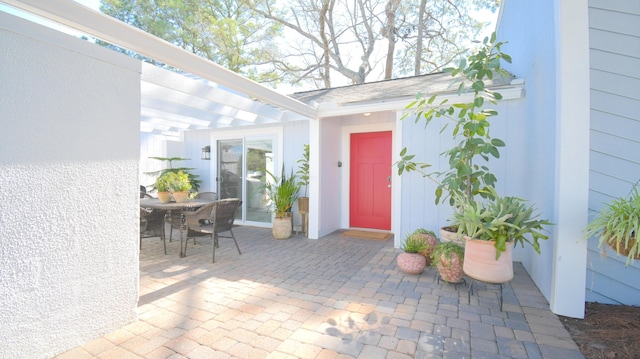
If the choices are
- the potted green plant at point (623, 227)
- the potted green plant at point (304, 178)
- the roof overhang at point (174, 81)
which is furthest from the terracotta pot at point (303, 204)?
the potted green plant at point (623, 227)

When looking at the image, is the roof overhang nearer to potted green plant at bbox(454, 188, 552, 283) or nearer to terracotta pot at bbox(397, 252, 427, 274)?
terracotta pot at bbox(397, 252, 427, 274)

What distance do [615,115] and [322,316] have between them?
320cm

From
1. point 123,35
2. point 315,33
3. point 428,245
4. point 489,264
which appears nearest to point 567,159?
point 489,264

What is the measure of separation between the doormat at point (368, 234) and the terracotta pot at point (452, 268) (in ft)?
7.21

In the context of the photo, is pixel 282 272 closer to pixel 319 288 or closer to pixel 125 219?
pixel 319 288

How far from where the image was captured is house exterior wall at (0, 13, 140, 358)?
1735 mm

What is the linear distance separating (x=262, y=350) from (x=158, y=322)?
3.29 ft

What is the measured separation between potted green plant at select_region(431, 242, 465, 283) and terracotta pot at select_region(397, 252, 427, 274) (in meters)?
0.30

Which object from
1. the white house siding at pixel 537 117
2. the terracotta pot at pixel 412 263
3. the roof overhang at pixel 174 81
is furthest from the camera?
the terracotta pot at pixel 412 263

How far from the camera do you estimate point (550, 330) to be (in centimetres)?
230

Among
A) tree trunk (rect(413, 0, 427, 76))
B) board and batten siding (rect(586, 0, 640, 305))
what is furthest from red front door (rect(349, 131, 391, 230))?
tree trunk (rect(413, 0, 427, 76))

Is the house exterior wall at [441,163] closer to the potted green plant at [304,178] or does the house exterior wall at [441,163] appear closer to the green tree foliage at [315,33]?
the potted green plant at [304,178]

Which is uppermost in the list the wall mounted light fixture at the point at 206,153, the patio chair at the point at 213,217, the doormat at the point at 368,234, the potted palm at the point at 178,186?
the wall mounted light fixture at the point at 206,153

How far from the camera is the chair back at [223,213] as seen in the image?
403 centimetres
